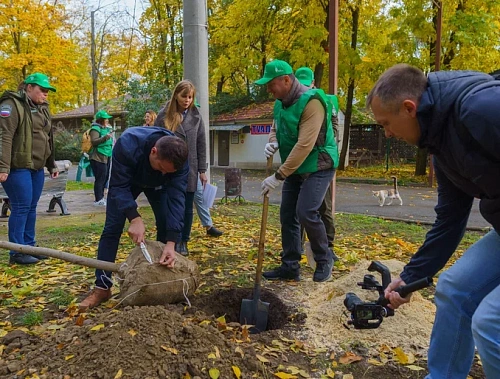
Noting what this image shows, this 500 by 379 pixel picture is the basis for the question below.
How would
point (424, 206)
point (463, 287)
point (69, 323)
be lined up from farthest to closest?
point (424, 206) → point (69, 323) → point (463, 287)

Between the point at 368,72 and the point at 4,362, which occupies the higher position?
the point at 368,72

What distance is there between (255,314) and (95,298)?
4.28 ft

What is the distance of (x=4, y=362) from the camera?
2766mm

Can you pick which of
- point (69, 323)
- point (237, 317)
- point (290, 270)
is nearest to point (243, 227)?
point (290, 270)

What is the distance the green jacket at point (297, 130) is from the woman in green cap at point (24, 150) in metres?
2.59

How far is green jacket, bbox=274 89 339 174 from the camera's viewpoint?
13.8ft

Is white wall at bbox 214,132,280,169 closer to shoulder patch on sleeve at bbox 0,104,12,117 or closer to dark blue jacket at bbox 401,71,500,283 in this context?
shoulder patch on sleeve at bbox 0,104,12,117

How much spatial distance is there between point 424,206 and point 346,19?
925 cm

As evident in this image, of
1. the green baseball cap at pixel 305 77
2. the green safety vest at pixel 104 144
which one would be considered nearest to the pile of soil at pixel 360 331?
the green baseball cap at pixel 305 77

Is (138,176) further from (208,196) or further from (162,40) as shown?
(162,40)

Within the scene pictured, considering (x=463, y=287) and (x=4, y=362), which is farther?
(x=4, y=362)

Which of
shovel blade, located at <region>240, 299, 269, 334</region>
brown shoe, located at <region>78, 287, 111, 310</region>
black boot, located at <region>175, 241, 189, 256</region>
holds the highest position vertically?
black boot, located at <region>175, 241, 189, 256</region>

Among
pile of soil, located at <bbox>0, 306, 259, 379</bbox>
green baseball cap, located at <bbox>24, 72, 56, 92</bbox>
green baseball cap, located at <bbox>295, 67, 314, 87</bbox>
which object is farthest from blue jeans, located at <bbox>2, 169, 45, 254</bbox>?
green baseball cap, located at <bbox>295, 67, 314, 87</bbox>

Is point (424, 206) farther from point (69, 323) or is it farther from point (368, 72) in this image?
point (69, 323)
